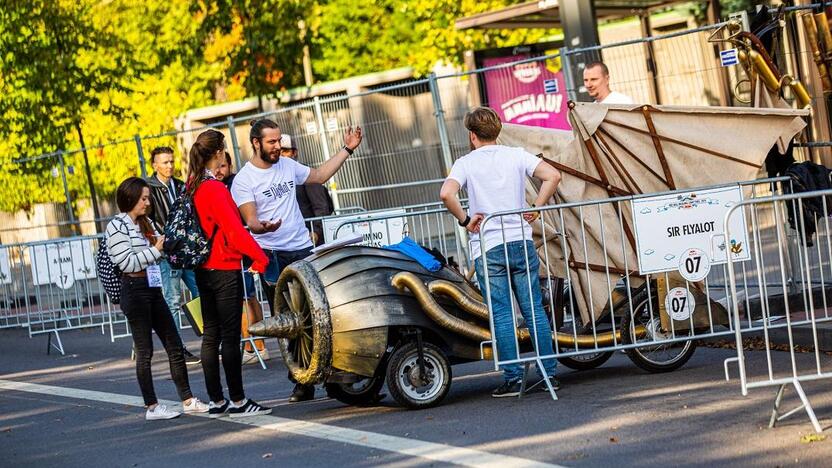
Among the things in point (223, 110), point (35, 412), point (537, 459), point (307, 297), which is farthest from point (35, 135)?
point (537, 459)

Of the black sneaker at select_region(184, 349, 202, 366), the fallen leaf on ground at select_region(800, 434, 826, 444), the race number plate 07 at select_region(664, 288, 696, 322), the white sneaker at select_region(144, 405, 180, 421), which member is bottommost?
the fallen leaf on ground at select_region(800, 434, 826, 444)

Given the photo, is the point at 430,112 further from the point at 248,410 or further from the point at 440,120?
the point at 248,410

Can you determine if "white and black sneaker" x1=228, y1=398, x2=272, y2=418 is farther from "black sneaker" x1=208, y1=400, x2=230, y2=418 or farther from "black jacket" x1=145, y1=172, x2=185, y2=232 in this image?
"black jacket" x1=145, y1=172, x2=185, y2=232

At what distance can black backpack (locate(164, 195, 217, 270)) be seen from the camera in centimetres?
927

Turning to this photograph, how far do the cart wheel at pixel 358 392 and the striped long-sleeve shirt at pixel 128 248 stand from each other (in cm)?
153

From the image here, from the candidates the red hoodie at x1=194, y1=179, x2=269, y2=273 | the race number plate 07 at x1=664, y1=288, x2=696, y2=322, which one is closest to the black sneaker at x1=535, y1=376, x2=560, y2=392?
the race number plate 07 at x1=664, y1=288, x2=696, y2=322

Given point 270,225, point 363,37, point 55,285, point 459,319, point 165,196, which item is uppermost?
point 363,37

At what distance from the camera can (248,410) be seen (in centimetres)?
953

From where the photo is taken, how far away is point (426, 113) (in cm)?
1964

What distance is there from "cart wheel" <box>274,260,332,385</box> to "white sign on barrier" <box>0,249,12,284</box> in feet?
29.6

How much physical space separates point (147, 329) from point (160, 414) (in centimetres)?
60

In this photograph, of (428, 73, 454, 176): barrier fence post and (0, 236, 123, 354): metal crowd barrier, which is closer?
(0, 236, 123, 354): metal crowd barrier

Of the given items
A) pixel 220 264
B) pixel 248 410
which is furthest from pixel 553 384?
pixel 220 264

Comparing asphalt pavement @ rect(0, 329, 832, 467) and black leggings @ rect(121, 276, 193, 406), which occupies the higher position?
black leggings @ rect(121, 276, 193, 406)
